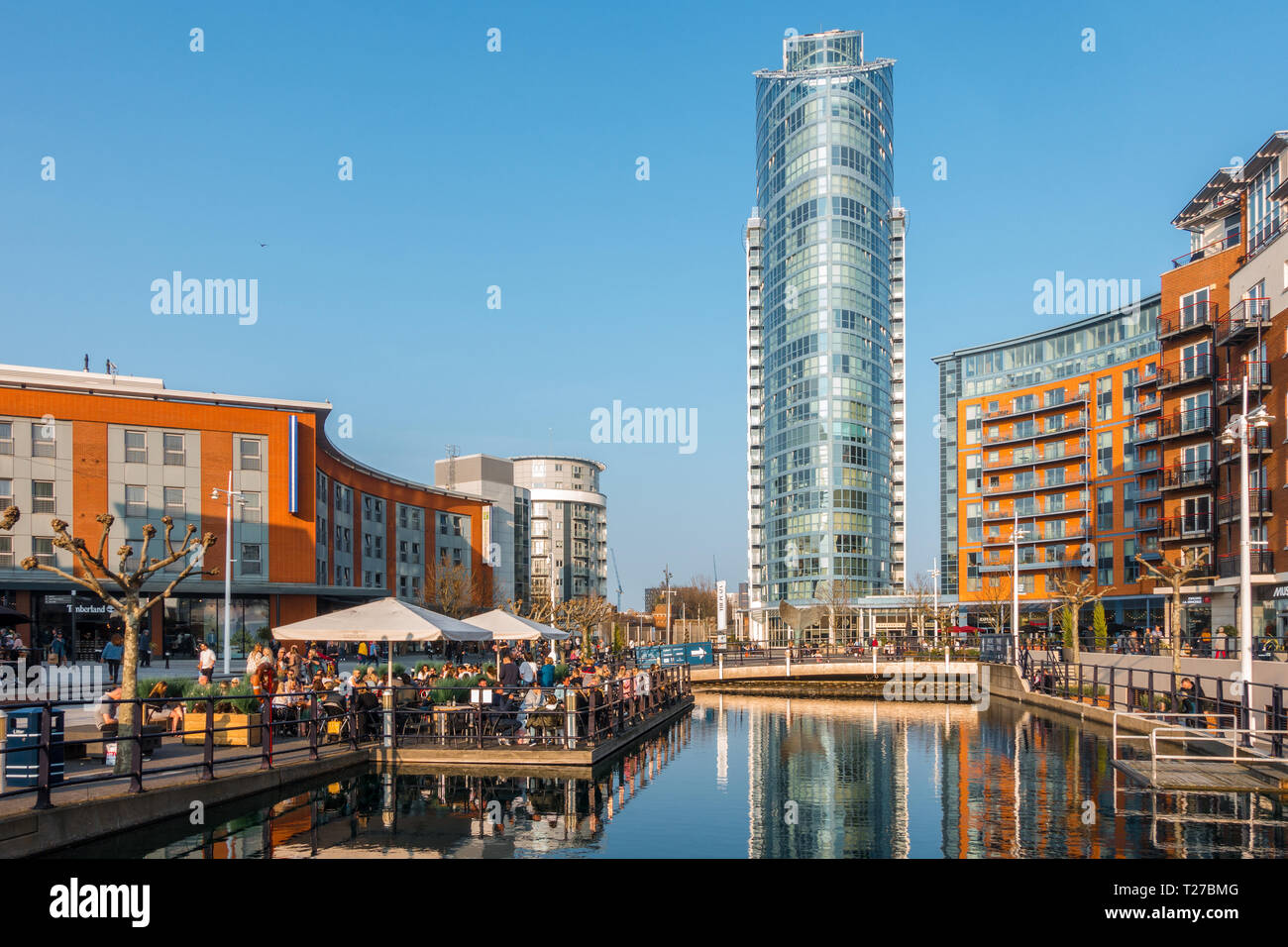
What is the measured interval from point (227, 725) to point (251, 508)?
40.7 m

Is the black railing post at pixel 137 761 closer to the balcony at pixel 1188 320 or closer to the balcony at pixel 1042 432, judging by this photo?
the balcony at pixel 1188 320

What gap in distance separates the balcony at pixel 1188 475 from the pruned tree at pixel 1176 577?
4.01 metres

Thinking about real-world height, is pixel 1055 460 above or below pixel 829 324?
below

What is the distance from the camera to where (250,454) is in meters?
58.3

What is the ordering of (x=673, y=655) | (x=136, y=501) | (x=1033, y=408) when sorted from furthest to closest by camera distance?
1. (x=1033, y=408)
2. (x=136, y=501)
3. (x=673, y=655)

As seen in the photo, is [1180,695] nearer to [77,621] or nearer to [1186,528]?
[1186,528]

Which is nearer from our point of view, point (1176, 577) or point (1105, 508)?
point (1176, 577)

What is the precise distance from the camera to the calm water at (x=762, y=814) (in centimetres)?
1324

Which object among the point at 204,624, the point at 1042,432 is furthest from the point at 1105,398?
the point at 204,624

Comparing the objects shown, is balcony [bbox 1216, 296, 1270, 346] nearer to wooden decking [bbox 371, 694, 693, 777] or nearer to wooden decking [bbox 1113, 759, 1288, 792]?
wooden decking [bbox 1113, 759, 1288, 792]

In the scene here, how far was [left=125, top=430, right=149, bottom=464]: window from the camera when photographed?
2162 inches
